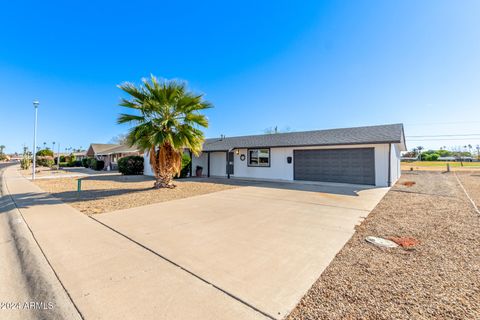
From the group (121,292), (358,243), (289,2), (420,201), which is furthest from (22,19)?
(420,201)

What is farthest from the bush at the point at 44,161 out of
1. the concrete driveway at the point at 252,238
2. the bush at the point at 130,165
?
the concrete driveway at the point at 252,238

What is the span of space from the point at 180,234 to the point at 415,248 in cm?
442

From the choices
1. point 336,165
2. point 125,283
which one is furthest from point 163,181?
point 336,165

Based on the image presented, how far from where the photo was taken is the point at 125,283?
8.68 ft

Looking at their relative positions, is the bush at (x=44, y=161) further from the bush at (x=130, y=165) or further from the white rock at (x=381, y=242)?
the white rock at (x=381, y=242)

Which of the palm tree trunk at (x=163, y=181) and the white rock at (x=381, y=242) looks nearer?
the white rock at (x=381, y=242)

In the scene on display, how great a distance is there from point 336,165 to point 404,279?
10.8 m

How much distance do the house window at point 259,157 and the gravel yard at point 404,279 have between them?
10943mm

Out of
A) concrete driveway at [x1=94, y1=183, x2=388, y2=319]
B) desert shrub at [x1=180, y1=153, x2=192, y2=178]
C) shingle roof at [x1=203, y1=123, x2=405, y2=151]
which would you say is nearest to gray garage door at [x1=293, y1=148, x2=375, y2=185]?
shingle roof at [x1=203, y1=123, x2=405, y2=151]

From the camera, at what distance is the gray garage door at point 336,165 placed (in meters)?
11.9

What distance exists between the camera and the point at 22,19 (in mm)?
10562

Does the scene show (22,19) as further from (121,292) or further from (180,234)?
(121,292)

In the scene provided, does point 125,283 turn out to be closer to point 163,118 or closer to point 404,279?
point 404,279

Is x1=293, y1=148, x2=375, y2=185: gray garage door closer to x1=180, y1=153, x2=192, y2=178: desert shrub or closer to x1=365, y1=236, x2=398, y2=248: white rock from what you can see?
x1=180, y1=153, x2=192, y2=178: desert shrub
